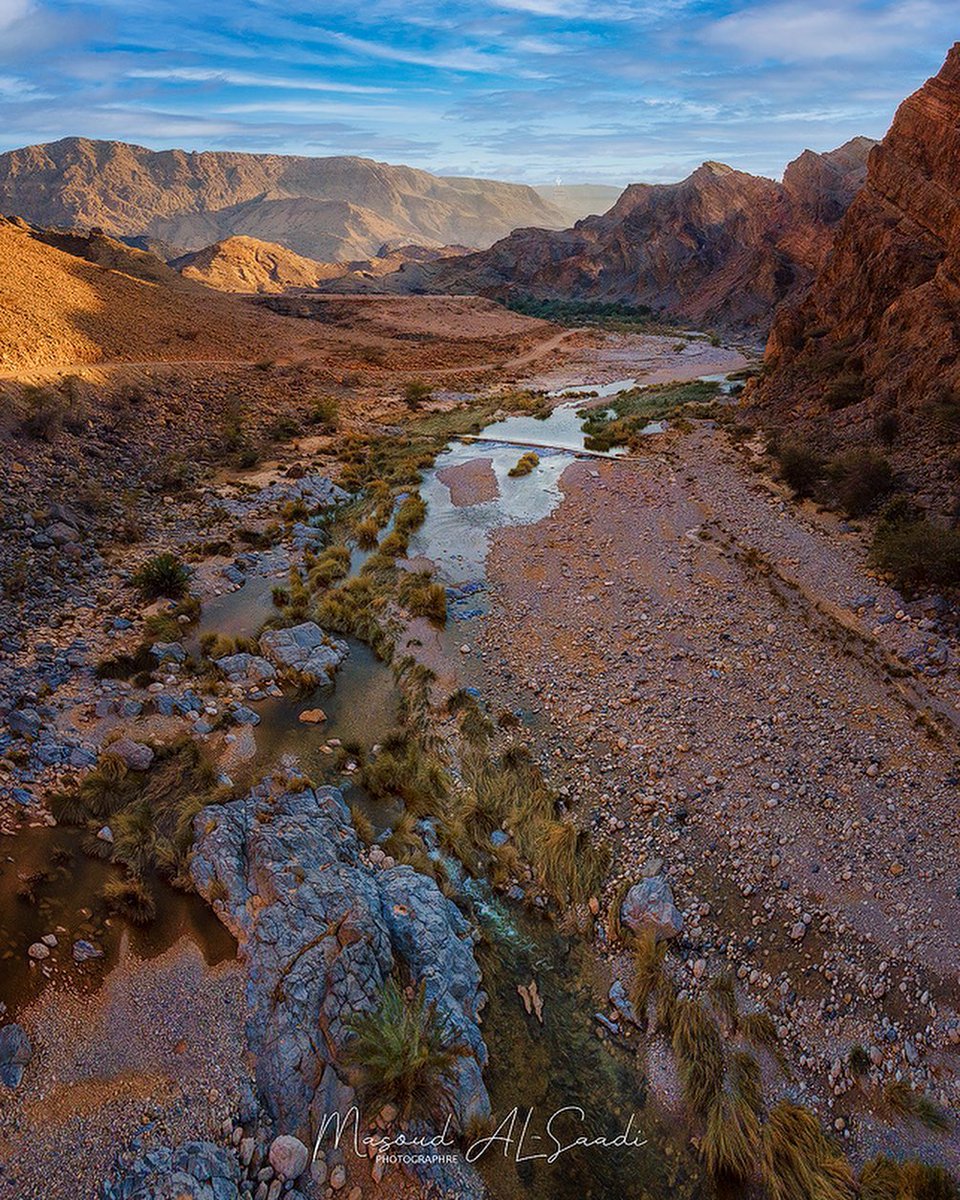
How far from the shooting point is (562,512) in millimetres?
23797

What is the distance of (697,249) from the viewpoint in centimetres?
9538

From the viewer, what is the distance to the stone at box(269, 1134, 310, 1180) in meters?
6.61

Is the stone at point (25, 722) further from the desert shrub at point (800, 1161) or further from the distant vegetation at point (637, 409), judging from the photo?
Answer: the distant vegetation at point (637, 409)

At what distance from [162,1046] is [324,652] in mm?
8914

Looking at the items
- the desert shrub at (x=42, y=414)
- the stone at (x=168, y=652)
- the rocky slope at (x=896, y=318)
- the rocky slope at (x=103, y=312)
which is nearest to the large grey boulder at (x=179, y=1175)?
the stone at (x=168, y=652)

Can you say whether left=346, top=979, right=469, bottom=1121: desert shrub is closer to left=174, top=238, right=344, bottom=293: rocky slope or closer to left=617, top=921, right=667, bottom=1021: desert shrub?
left=617, top=921, right=667, bottom=1021: desert shrub

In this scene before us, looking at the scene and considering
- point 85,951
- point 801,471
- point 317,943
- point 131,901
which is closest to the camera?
point 317,943

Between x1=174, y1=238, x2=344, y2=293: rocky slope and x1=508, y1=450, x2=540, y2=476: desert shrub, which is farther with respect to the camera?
x1=174, y1=238, x2=344, y2=293: rocky slope

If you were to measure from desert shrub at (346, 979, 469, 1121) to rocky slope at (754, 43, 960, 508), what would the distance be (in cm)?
1919

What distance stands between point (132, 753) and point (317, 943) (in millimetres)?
5646

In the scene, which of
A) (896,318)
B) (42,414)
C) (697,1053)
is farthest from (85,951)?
(896,318)

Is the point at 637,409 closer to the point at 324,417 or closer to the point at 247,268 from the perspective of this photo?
the point at 324,417

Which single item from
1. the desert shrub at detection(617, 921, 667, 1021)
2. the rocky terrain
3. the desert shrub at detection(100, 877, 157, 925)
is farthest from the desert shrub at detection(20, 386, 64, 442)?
the rocky terrain

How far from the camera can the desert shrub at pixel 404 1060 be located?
23.4ft
